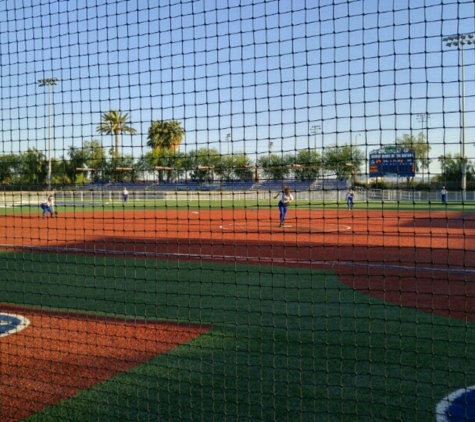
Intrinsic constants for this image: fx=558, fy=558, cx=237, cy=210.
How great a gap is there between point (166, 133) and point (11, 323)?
9.37ft

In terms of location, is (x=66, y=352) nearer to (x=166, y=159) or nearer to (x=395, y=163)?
(x=166, y=159)

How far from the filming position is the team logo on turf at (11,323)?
240 inches

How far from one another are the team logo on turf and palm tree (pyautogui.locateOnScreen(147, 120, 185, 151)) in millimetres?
2519

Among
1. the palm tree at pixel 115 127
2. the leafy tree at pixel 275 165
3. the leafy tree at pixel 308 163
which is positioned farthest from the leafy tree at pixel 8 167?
the leafy tree at pixel 308 163

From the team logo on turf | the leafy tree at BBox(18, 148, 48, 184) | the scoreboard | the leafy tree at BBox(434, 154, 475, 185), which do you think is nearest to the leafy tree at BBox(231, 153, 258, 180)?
the scoreboard

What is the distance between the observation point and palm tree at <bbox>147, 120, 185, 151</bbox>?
17.2 ft

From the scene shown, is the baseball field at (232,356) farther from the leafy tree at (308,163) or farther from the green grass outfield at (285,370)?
the leafy tree at (308,163)

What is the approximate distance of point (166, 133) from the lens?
593 cm

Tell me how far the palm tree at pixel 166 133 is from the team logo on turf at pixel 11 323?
2.52 meters

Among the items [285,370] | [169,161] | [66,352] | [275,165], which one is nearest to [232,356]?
[285,370]

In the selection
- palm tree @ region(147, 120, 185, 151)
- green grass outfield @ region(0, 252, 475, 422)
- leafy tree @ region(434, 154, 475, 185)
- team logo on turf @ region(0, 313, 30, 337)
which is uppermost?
palm tree @ region(147, 120, 185, 151)

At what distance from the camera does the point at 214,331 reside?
5.91m

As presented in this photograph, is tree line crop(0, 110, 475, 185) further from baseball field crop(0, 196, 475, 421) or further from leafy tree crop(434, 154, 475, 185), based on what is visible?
baseball field crop(0, 196, 475, 421)

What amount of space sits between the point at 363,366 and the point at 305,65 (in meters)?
2.58
